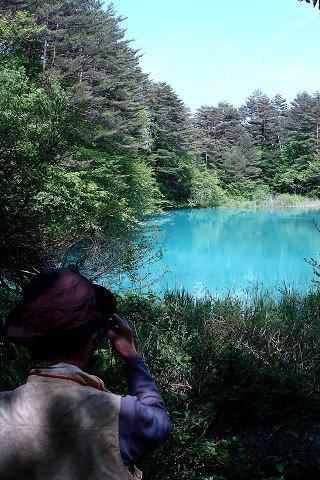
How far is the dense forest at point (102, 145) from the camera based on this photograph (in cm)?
449

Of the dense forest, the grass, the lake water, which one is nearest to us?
the dense forest

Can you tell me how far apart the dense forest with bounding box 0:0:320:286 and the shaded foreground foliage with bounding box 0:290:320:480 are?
1.18 m

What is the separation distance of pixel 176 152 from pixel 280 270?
20.8 m

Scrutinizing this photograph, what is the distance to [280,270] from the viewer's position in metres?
15.0

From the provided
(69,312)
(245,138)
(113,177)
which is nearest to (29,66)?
(113,177)

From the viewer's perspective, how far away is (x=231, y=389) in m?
3.51

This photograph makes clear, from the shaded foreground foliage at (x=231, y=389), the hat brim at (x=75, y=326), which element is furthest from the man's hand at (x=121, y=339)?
the shaded foreground foliage at (x=231, y=389)

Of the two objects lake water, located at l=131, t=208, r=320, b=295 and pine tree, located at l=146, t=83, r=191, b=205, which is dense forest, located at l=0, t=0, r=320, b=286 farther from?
lake water, located at l=131, t=208, r=320, b=295

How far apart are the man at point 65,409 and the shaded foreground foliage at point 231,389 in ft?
4.31

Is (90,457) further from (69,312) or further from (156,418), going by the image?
(69,312)

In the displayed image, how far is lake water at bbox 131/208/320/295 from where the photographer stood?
12.2 m

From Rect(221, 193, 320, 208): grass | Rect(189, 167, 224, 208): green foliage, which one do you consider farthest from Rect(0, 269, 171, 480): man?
Rect(221, 193, 320, 208): grass

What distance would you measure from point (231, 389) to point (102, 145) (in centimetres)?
1887

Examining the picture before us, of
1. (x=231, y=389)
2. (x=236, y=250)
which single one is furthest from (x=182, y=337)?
(x=236, y=250)
